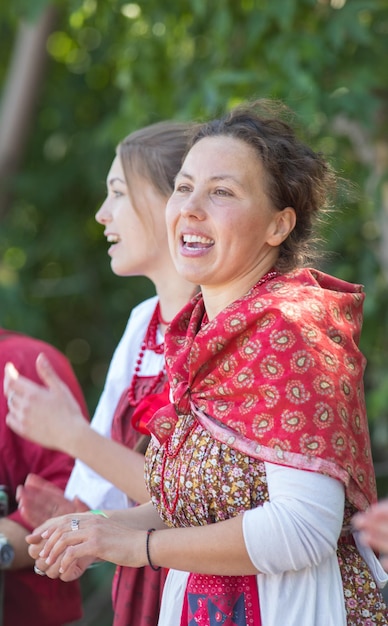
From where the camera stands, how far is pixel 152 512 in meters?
1.76

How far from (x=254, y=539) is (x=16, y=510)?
1.11 meters

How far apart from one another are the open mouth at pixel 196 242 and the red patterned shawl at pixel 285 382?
0.41ft

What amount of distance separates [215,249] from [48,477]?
103 cm

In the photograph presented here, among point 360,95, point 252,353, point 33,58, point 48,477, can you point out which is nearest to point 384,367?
point 360,95

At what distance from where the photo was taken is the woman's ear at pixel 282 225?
168 centimetres

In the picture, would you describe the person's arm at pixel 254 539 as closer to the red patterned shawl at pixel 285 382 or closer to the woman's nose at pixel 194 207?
the red patterned shawl at pixel 285 382

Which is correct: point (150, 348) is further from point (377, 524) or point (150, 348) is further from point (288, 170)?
point (377, 524)

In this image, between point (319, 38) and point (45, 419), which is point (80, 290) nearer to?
point (319, 38)

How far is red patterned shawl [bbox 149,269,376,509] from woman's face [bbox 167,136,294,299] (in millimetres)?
66

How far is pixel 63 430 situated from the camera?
1931 millimetres

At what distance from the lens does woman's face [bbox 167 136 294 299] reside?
1642 mm

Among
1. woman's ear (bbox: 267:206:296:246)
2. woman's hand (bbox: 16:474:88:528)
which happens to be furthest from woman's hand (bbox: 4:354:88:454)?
woman's ear (bbox: 267:206:296:246)

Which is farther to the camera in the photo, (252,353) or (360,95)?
(360,95)

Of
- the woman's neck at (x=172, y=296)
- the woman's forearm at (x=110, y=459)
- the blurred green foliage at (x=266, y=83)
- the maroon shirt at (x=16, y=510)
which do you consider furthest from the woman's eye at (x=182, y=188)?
the maroon shirt at (x=16, y=510)
